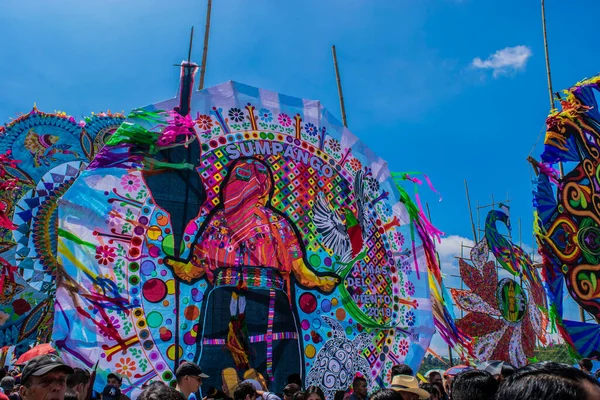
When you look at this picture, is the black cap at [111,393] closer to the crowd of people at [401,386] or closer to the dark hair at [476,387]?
the crowd of people at [401,386]

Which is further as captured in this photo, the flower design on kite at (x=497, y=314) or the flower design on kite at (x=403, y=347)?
the flower design on kite at (x=497, y=314)

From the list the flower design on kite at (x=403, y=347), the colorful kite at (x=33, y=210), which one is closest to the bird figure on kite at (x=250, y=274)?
the flower design on kite at (x=403, y=347)

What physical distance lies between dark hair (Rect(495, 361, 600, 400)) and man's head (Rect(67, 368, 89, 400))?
2.40 meters

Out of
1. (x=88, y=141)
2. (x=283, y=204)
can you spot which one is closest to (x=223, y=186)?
(x=283, y=204)

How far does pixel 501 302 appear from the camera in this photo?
384 inches

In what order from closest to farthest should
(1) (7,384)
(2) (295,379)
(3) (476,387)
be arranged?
(3) (476,387), (1) (7,384), (2) (295,379)

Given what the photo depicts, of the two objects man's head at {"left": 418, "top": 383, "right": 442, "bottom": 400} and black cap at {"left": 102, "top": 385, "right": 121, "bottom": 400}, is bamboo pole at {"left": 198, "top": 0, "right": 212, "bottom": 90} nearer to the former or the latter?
black cap at {"left": 102, "top": 385, "right": 121, "bottom": 400}

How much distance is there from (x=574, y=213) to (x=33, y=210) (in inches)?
274

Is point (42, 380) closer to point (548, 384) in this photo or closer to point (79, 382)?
point (79, 382)

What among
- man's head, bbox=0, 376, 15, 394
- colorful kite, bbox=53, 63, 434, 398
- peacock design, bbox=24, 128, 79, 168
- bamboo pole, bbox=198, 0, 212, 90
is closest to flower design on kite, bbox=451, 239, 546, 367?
colorful kite, bbox=53, 63, 434, 398

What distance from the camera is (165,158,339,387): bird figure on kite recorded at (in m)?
5.27

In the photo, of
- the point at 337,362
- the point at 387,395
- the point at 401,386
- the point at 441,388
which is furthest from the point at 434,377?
the point at 387,395

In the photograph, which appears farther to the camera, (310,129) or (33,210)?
(33,210)

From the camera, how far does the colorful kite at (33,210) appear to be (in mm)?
7090
